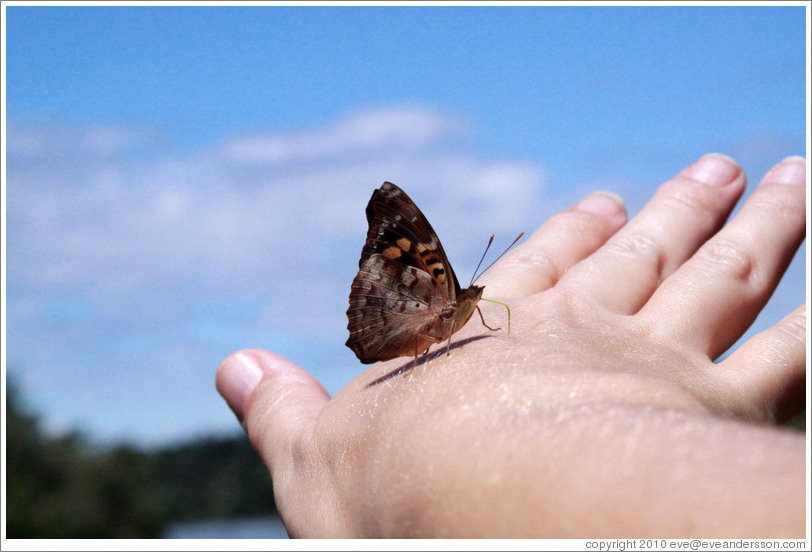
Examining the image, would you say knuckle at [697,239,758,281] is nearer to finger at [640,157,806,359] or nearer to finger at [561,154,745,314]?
finger at [640,157,806,359]

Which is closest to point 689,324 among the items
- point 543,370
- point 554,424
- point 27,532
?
point 543,370

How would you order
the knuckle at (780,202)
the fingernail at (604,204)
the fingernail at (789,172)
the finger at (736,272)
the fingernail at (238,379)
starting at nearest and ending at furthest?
the finger at (736,272) < the fingernail at (238,379) < the knuckle at (780,202) < the fingernail at (789,172) < the fingernail at (604,204)

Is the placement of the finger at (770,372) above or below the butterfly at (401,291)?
below

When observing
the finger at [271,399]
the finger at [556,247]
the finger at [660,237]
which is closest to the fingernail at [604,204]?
the finger at [556,247]

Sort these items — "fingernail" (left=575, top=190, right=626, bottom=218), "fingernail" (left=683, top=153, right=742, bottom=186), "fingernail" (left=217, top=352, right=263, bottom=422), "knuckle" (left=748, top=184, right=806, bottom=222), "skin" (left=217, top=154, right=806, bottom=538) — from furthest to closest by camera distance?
"fingernail" (left=575, top=190, right=626, bottom=218)
"fingernail" (left=683, top=153, right=742, bottom=186)
"knuckle" (left=748, top=184, right=806, bottom=222)
"fingernail" (left=217, top=352, right=263, bottom=422)
"skin" (left=217, top=154, right=806, bottom=538)

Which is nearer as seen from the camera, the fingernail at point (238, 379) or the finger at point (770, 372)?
the finger at point (770, 372)

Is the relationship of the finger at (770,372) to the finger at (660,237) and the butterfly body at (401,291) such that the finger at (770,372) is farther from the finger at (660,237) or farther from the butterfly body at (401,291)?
the butterfly body at (401,291)

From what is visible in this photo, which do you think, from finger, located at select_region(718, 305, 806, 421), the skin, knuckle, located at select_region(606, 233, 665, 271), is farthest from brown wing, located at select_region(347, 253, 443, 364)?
knuckle, located at select_region(606, 233, 665, 271)
